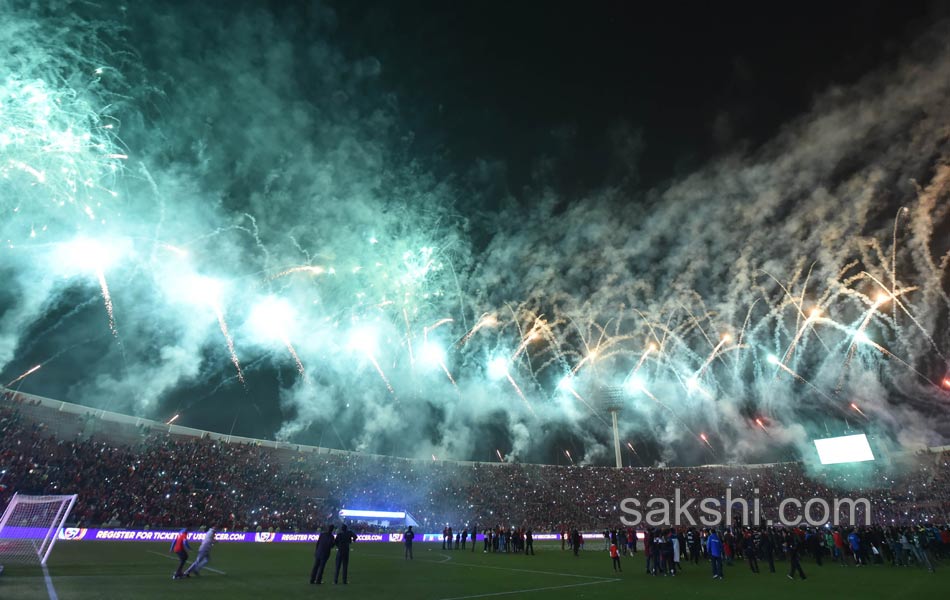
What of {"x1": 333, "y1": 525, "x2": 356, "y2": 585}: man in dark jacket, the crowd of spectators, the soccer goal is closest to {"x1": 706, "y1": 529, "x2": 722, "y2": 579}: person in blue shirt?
{"x1": 333, "y1": 525, "x2": 356, "y2": 585}: man in dark jacket

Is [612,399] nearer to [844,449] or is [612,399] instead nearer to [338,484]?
[844,449]

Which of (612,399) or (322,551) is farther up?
(612,399)

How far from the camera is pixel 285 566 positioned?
18109 millimetres

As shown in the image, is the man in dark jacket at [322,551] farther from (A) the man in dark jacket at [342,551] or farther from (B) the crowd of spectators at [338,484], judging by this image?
(B) the crowd of spectators at [338,484]

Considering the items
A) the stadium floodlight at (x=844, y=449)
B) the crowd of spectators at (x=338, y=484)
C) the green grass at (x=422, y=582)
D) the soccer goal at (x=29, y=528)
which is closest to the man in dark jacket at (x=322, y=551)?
the green grass at (x=422, y=582)

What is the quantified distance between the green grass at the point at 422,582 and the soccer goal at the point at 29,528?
82cm

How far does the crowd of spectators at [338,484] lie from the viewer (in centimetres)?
2922

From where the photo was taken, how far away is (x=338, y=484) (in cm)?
4841

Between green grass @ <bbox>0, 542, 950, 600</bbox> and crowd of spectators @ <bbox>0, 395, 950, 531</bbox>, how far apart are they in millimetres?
11914

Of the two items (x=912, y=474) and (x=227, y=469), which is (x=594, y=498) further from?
(x=227, y=469)

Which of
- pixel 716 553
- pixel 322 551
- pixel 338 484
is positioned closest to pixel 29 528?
pixel 322 551

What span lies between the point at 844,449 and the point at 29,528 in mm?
80935

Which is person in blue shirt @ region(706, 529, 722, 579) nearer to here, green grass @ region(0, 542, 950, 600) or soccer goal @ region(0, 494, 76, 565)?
green grass @ region(0, 542, 950, 600)

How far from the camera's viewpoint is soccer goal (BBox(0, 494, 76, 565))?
16.3m
